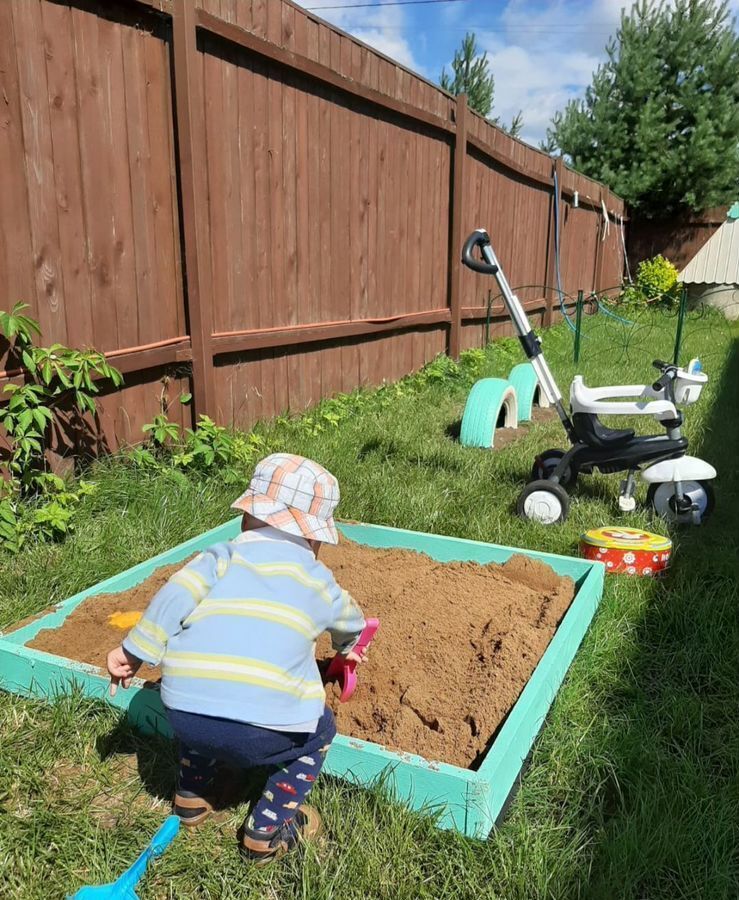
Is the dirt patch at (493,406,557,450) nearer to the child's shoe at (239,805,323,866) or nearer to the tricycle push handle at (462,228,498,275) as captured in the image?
the tricycle push handle at (462,228,498,275)

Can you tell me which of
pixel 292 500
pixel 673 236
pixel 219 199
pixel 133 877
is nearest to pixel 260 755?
pixel 133 877

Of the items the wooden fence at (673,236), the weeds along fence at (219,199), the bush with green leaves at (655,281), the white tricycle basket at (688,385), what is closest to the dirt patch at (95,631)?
the weeds along fence at (219,199)

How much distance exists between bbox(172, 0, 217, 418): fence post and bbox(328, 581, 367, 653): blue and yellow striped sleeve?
2.53m

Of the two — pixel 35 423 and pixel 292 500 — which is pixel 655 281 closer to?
pixel 35 423

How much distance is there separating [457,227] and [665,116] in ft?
44.9

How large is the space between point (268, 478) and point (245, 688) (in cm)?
44

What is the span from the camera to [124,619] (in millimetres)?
2547

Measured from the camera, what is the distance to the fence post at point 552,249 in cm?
1086

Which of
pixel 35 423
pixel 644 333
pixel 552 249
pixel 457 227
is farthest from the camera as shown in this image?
pixel 552 249

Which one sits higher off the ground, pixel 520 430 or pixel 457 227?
pixel 457 227

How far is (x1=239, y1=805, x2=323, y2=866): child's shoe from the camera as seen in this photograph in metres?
1.63

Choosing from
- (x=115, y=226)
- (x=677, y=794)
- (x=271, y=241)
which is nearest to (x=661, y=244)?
(x=271, y=241)

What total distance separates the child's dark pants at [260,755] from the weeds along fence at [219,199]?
2034mm

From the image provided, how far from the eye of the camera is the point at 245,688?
1.53m
